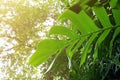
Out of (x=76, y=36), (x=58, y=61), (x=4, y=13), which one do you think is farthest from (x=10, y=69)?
(x=76, y=36)

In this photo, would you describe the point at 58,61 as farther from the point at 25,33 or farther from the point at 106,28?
the point at 25,33

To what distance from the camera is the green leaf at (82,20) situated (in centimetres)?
102

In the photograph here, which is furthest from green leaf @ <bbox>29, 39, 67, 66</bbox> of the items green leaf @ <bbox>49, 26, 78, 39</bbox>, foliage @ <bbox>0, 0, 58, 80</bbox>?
foliage @ <bbox>0, 0, 58, 80</bbox>

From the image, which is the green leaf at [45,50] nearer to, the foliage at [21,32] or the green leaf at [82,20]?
the green leaf at [82,20]

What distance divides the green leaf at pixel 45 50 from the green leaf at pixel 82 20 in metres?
0.10

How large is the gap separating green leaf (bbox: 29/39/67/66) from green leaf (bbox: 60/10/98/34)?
96 millimetres

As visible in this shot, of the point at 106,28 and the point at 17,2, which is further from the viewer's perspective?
the point at 17,2

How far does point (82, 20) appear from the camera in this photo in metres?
1.08

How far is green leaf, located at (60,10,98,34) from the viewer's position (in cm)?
102

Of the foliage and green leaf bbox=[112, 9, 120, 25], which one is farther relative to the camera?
the foliage

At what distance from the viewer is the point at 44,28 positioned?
498 inches

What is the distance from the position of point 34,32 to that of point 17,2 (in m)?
1.44

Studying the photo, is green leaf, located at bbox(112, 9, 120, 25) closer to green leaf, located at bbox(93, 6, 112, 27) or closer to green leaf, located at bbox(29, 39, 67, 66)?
green leaf, located at bbox(93, 6, 112, 27)

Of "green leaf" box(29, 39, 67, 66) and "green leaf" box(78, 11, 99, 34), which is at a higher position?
"green leaf" box(78, 11, 99, 34)
